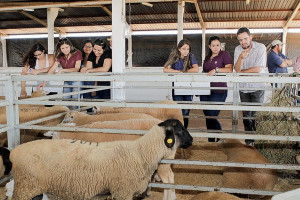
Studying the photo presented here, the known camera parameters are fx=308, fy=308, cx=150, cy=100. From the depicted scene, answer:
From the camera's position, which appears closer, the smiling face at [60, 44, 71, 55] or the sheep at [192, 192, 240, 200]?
the sheep at [192, 192, 240, 200]

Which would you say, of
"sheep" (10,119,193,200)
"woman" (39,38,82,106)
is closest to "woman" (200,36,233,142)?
"woman" (39,38,82,106)

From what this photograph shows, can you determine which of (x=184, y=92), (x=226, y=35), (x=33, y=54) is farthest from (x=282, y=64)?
(x=226, y=35)

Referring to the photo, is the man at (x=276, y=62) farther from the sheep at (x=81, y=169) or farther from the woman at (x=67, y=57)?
the sheep at (x=81, y=169)

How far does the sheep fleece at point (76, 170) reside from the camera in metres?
2.30

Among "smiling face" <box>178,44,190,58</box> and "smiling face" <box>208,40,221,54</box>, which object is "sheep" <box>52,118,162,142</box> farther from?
"smiling face" <box>208,40,221,54</box>

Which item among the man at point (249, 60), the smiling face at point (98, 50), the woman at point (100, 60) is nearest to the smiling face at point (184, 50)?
the man at point (249, 60)

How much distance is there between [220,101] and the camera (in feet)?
16.0

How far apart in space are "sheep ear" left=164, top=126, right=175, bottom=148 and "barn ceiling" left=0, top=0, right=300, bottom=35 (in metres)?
7.19

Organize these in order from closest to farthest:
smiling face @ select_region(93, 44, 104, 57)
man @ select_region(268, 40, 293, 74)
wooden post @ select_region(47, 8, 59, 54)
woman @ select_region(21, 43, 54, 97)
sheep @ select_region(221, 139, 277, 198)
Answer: sheep @ select_region(221, 139, 277, 198) → woman @ select_region(21, 43, 54, 97) → smiling face @ select_region(93, 44, 104, 57) → man @ select_region(268, 40, 293, 74) → wooden post @ select_region(47, 8, 59, 54)

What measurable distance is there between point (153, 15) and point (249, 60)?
782 centimetres

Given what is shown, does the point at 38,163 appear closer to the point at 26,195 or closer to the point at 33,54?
the point at 26,195

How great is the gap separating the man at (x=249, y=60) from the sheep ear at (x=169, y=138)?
7.16 ft

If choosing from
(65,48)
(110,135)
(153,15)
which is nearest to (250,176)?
(110,135)

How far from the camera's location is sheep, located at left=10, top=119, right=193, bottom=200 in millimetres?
2305
